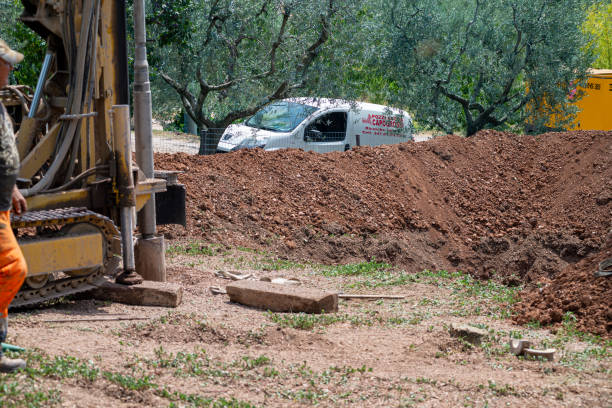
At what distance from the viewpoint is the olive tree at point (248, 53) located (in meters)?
16.1

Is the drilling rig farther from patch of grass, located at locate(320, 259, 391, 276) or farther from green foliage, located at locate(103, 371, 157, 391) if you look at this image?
patch of grass, located at locate(320, 259, 391, 276)

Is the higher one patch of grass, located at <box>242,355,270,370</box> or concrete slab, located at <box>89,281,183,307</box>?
concrete slab, located at <box>89,281,183,307</box>

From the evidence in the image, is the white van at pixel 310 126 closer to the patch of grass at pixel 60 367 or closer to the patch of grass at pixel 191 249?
the patch of grass at pixel 191 249

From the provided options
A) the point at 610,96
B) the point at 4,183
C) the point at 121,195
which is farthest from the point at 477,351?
the point at 610,96

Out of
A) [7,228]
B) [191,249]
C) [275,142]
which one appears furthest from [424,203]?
[7,228]

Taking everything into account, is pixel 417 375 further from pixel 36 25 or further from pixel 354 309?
pixel 36 25

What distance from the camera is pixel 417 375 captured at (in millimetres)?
5734

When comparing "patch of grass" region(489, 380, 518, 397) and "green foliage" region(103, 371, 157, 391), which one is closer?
"green foliage" region(103, 371, 157, 391)

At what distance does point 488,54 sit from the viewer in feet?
63.5

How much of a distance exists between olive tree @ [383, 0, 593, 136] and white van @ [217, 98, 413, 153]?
49.5 inches

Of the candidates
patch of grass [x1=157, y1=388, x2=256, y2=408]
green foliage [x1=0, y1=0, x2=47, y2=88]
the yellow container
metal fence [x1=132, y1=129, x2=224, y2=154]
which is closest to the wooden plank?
patch of grass [x1=157, y1=388, x2=256, y2=408]

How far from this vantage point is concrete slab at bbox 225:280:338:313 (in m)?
7.79

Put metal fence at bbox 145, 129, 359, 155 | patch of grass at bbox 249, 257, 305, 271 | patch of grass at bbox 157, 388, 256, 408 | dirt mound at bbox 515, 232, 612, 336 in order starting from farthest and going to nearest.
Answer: metal fence at bbox 145, 129, 359, 155, patch of grass at bbox 249, 257, 305, 271, dirt mound at bbox 515, 232, 612, 336, patch of grass at bbox 157, 388, 256, 408

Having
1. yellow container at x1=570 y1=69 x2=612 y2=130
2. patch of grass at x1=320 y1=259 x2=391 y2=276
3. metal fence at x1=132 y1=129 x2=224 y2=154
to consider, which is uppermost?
yellow container at x1=570 y1=69 x2=612 y2=130
